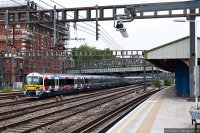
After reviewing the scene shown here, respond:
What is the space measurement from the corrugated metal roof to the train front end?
31.7ft

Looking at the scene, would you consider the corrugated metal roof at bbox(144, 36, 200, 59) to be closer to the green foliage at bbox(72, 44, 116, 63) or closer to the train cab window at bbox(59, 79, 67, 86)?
the train cab window at bbox(59, 79, 67, 86)

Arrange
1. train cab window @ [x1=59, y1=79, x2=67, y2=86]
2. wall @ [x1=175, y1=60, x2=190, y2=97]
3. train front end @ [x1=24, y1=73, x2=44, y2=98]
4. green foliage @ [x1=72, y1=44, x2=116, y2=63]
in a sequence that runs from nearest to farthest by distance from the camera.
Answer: wall @ [x1=175, y1=60, x2=190, y2=97], train front end @ [x1=24, y1=73, x2=44, y2=98], train cab window @ [x1=59, y1=79, x2=67, y2=86], green foliage @ [x1=72, y1=44, x2=116, y2=63]

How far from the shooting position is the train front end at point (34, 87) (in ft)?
107

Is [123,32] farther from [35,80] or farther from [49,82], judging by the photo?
[49,82]

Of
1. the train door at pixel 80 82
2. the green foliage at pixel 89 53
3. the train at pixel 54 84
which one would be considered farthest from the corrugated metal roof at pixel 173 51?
the green foliage at pixel 89 53

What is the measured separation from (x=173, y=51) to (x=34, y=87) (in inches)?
482

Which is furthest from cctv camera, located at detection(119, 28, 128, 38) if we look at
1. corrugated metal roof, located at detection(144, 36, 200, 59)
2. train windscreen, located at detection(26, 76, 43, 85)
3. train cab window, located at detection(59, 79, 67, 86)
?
train cab window, located at detection(59, 79, 67, 86)

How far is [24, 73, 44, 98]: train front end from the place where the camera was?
32.5m

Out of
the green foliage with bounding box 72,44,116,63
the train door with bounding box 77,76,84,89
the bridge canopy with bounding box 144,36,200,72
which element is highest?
the green foliage with bounding box 72,44,116,63

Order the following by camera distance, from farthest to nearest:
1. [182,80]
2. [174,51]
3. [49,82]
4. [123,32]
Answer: [49,82] < [182,80] < [174,51] < [123,32]

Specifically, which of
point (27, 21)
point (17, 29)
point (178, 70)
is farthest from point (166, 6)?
point (17, 29)

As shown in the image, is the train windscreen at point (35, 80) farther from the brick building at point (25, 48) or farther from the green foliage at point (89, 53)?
the brick building at point (25, 48)

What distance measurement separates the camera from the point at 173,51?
28.9 m

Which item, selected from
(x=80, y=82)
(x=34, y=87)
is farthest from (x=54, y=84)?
(x=80, y=82)
